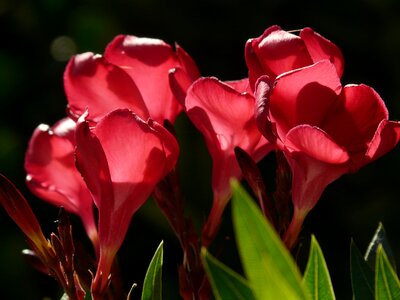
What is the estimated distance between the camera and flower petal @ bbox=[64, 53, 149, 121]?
2.61 ft

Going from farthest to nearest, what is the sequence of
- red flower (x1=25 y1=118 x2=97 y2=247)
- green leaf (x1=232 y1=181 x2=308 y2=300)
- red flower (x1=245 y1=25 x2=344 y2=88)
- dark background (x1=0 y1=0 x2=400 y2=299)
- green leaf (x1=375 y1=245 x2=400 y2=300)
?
dark background (x1=0 y1=0 x2=400 y2=299), red flower (x1=25 y1=118 x2=97 y2=247), red flower (x1=245 y1=25 x2=344 y2=88), green leaf (x1=375 y1=245 x2=400 y2=300), green leaf (x1=232 y1=181 x2=308 y2=300)

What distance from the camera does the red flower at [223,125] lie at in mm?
716

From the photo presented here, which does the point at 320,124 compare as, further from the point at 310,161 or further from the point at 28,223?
the point at 28,223

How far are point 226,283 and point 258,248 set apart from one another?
0.07 m

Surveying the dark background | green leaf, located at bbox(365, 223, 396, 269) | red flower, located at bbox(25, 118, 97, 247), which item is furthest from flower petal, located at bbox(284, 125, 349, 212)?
the dark background

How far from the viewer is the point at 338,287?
203cm

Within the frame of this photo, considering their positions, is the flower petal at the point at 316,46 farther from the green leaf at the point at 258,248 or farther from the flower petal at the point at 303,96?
the green leaf at the point at 258,248

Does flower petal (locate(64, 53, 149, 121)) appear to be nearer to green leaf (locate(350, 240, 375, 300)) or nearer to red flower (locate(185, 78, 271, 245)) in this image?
red flower (locate(185, 78, 271, 245))

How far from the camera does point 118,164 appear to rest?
2.24 feet

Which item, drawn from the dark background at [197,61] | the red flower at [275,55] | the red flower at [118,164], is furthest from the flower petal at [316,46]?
the dark background at [197,61]

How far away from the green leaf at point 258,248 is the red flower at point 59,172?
0.39 meters

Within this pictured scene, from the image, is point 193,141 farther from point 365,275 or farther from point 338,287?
point 365,275

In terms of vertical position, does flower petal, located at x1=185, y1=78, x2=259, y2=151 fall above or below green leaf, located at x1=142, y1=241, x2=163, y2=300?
above

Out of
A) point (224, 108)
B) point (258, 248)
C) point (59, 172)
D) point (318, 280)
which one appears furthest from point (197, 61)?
point (258, 248)
